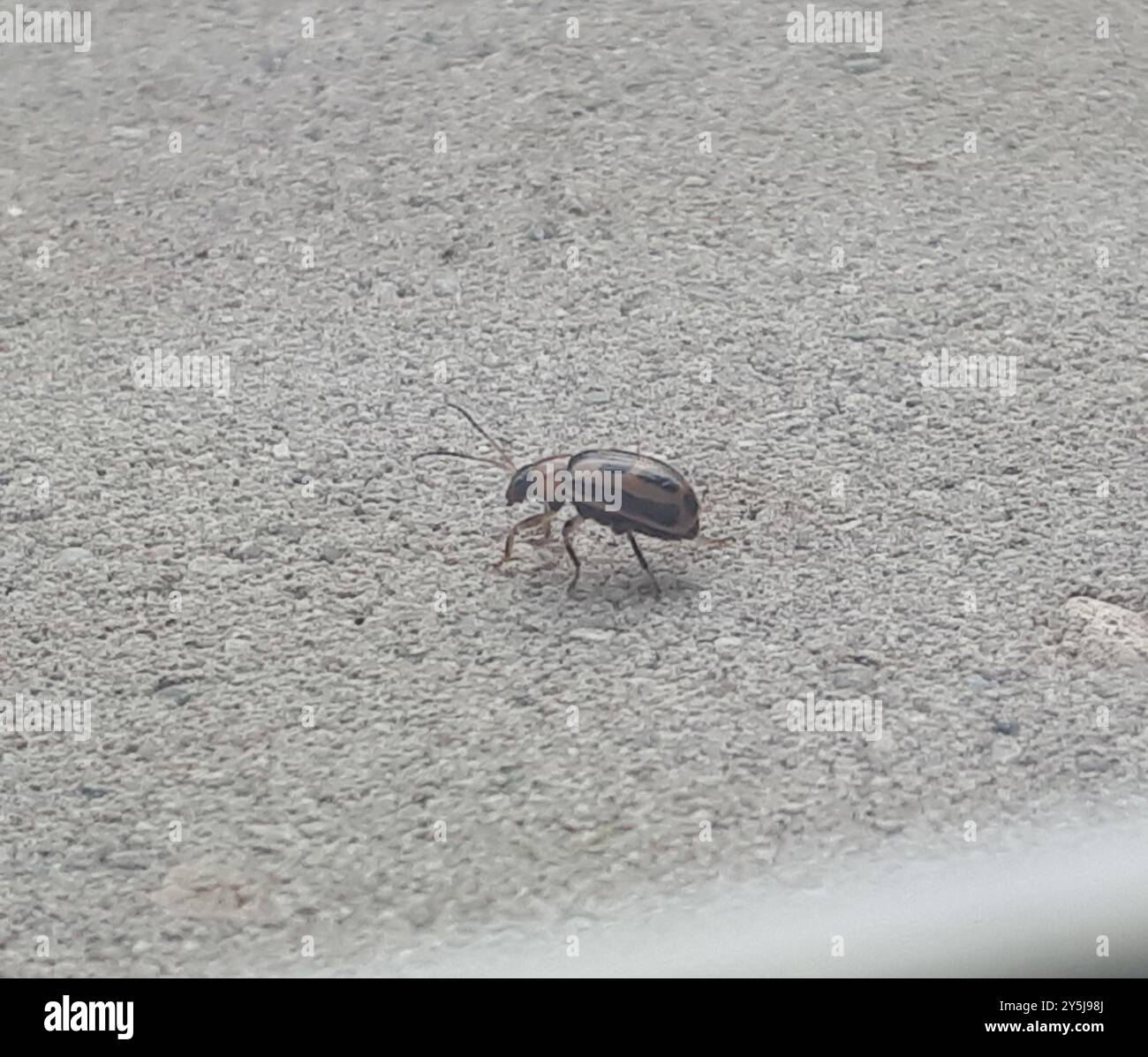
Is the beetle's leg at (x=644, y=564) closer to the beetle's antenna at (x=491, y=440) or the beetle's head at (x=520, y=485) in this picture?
the beetle's head at (x=520, y=485)

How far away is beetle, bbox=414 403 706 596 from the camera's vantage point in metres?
2.48

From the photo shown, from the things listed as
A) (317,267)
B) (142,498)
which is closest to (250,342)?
(317,267)

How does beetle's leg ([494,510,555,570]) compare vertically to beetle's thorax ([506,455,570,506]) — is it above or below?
below

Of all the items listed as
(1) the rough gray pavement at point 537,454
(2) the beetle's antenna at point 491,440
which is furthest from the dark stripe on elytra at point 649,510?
(2) the beetle's antenna at point 491,440

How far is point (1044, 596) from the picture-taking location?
2494 millimetres

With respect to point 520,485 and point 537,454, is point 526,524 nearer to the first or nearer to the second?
point 520,485

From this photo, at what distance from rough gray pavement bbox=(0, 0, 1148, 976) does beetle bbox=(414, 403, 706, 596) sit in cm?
7

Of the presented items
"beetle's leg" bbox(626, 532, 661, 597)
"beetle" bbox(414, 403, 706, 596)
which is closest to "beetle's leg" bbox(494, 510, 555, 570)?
"beetle" bbox(414, 403, 706, 596)

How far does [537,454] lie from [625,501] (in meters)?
0.41

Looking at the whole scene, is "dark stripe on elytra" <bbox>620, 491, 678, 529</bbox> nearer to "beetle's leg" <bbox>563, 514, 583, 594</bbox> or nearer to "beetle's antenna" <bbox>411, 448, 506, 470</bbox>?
"beetle's leg" <bbox>563, 514, 583, 594</bbox>

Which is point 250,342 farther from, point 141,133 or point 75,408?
point 141,133

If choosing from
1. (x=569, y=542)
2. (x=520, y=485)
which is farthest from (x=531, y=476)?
(x=569, y=542)

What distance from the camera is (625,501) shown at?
2.50 metres

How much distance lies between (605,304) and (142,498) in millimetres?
937
